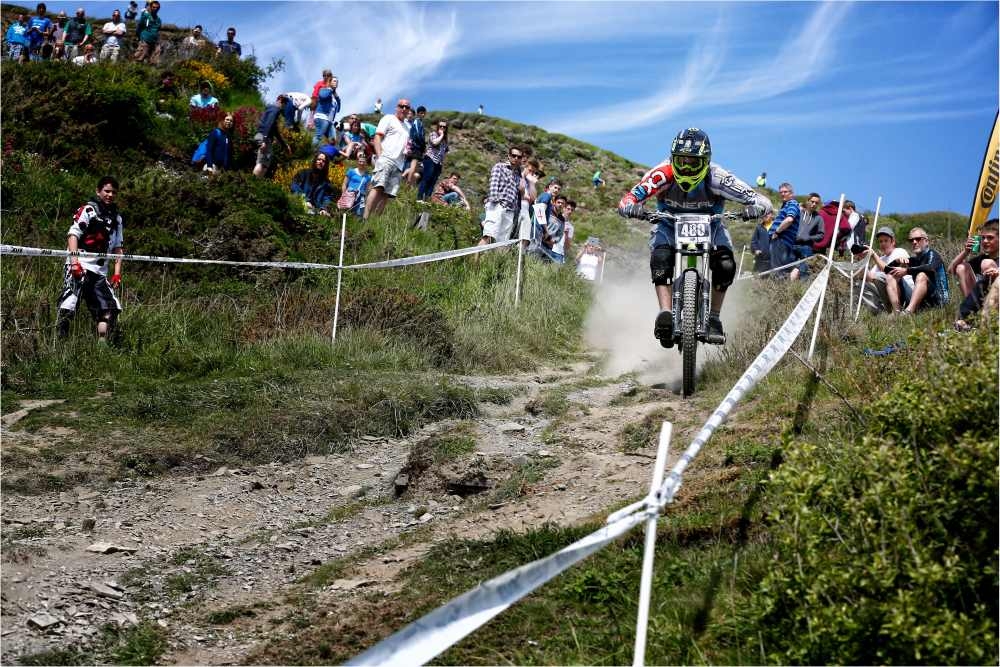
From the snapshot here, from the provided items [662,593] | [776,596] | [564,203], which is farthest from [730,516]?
[564,203]

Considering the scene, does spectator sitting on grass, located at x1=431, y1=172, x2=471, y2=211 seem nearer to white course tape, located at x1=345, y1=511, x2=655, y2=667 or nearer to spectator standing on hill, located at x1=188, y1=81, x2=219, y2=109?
spectator standing on hill, located at x1=188, y1=81, x2=219, y2=109

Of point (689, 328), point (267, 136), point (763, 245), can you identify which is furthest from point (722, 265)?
point (267, 136)

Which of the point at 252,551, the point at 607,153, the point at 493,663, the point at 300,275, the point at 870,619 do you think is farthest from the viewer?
the point at 607,153

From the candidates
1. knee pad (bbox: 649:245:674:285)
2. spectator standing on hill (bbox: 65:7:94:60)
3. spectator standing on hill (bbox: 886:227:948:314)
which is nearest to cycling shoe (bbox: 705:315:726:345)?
knee pad (bbox: 649:245:674:285)

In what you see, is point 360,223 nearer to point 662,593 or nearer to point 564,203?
point 564,203

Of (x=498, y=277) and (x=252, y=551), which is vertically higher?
(x=498, y=277)

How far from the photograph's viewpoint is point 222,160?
1698 cm

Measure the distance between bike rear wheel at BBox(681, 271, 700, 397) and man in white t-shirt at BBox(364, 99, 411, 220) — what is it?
804 cm

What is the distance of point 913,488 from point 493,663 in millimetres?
1771

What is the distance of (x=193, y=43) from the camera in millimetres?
26703

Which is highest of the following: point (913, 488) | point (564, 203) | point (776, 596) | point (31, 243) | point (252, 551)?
point (564, 203)

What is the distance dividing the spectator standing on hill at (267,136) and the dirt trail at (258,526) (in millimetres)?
10476

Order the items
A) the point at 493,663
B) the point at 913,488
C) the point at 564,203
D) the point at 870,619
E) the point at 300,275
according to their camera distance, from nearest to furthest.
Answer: the point at 870,619, the point at 913,488, the point at 493,663, the point at 300,275, the point at 564,203

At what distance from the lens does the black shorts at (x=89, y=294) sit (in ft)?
33.5
